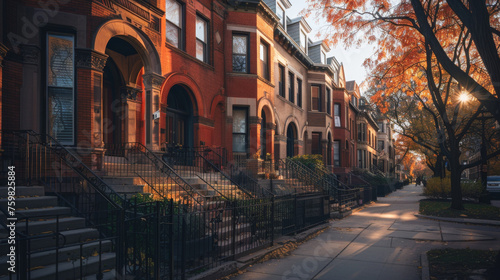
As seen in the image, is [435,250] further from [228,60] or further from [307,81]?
[307,81]

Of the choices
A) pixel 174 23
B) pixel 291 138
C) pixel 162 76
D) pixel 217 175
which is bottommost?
pixel 217 175

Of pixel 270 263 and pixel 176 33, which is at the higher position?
pixel 176 33

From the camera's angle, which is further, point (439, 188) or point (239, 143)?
point (439, 188)

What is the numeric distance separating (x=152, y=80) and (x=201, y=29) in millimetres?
5102

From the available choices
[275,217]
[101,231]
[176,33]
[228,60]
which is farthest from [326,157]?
[101,231]

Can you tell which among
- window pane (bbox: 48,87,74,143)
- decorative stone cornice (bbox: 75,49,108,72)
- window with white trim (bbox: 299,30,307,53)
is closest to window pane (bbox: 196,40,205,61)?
decorative stone cornice (bbox: 75,49,108,72)

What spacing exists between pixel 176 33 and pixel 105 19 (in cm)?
448

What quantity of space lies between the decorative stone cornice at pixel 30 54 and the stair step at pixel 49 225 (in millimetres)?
4494

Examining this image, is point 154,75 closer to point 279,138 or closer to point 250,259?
point 250,259

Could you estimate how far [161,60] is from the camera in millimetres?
13039

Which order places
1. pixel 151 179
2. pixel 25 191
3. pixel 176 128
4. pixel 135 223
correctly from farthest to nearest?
pixel 176 128
pixel 151 179
pixel 25 191
pixel 135 223

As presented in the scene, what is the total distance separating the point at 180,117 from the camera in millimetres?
15102

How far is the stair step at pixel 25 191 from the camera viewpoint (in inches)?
280

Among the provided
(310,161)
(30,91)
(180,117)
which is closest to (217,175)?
(180,117)
